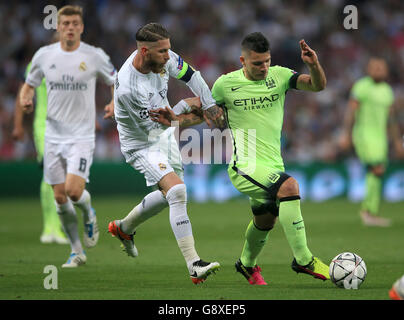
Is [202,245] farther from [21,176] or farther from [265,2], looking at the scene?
[265,2]

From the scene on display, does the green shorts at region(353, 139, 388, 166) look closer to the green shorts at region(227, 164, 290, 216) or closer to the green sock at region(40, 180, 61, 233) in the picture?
the green sock at region(40, 180, 61, 233)

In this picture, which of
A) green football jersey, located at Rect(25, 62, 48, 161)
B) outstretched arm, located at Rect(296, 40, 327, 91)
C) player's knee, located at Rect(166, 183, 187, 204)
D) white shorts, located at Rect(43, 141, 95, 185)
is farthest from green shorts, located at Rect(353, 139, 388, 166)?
player's knee, located at Rect(166, 183, 187, 204)

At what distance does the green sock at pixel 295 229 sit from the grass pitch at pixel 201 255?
28 cm

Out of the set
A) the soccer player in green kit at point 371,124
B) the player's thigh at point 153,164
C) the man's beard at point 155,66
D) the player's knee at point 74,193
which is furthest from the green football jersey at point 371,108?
the man's beard at point 155,66

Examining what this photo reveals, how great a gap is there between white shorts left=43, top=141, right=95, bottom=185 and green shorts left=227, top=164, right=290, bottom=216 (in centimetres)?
212

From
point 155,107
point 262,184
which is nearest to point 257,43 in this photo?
point 155,107

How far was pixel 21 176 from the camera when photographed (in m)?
18.1

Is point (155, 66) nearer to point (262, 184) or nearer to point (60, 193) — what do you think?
point (262, 184)

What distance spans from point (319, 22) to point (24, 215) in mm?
10160

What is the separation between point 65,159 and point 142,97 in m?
2.17

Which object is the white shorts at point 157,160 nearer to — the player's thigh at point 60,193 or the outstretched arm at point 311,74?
the outstretched arm at point 311,74

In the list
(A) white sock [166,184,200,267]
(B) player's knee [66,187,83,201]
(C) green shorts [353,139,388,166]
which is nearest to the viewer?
(A) white sock [166,184,200,267]

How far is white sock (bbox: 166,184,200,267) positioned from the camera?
22.4ft

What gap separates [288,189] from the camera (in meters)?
6.80
